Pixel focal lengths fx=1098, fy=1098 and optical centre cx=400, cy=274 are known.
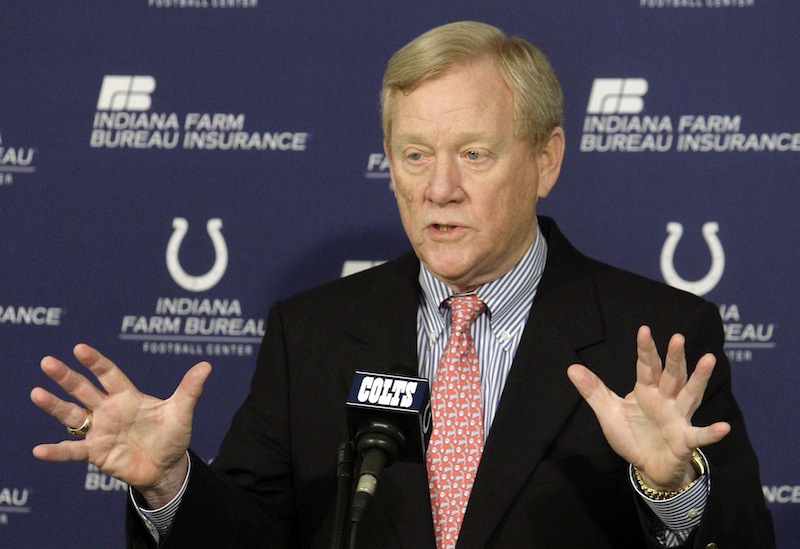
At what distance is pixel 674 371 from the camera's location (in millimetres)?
1893

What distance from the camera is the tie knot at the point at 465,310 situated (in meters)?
2.46

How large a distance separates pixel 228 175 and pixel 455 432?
1.52 meters

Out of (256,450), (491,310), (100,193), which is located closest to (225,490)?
(256,450)

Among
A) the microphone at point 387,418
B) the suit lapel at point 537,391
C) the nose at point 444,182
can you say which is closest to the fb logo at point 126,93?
the nose at point 444,182

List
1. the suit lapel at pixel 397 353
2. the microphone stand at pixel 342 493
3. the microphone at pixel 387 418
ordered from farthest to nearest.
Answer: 1. the suit lapel at pixel 397 353
2. the microphone at pixel 387 418
3. the microphone stand at pixel 342 493

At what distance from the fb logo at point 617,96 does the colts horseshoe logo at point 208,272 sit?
1.23m

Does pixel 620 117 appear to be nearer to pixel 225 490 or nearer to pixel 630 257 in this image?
pixel 630 257

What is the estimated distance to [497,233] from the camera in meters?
2.43

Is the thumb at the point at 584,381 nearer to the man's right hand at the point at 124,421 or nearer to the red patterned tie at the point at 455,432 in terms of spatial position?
the red patterned tie at the point at 455,432

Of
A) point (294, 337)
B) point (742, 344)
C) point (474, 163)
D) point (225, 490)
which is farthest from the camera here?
point (742, 344)

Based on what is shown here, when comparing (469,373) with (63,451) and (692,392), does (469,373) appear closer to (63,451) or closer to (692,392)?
(692,392)

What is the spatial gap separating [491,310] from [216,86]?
1.50 metres

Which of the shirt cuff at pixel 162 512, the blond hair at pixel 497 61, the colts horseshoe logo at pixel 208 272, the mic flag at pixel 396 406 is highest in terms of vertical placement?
the blond hair at pixel 497 61

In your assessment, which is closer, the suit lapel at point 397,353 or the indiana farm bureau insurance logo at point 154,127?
the suit lapel at point 397,353
